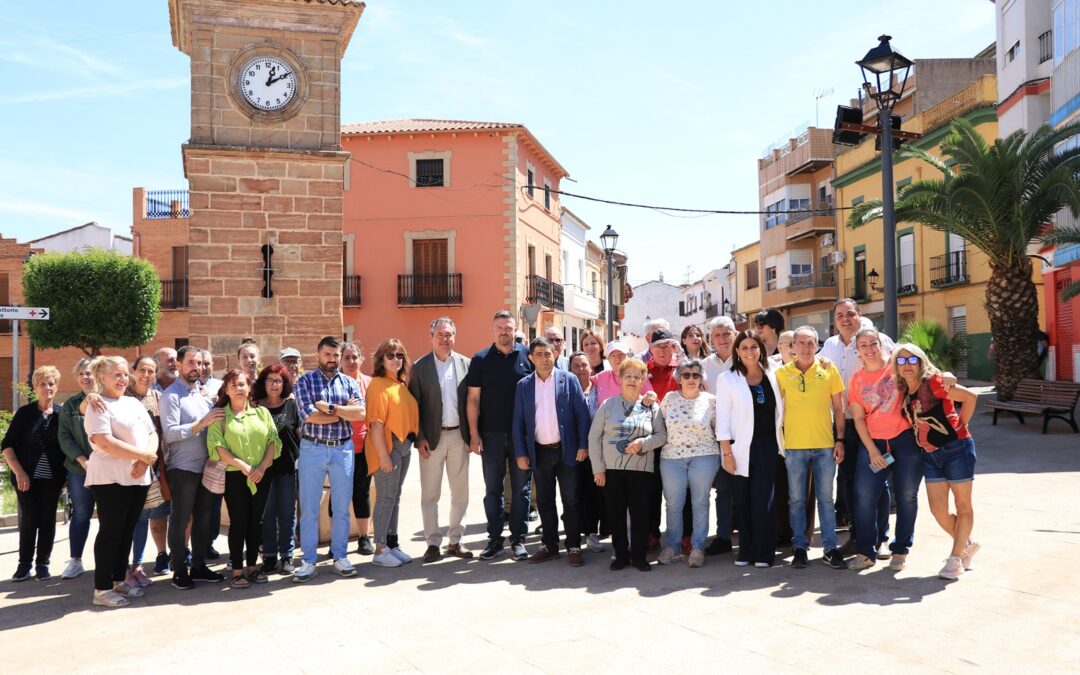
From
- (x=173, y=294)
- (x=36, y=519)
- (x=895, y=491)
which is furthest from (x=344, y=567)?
(x=173, y=294)

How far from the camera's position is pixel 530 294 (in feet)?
98.9

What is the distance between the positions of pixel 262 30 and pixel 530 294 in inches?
849

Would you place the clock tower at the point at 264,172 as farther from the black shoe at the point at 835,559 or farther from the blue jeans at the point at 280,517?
the black shoe at the point at 835,559

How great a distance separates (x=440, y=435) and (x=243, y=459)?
145cm

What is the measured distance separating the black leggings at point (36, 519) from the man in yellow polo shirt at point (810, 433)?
207 inches

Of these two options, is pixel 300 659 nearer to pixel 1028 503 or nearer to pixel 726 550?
pixel 726 550

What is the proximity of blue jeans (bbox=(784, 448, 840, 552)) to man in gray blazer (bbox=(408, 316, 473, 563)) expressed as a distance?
234 cm

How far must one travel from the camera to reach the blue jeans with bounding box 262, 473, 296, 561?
20.1 ft

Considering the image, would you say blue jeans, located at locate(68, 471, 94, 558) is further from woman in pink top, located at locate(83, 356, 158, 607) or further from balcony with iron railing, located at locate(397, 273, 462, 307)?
balcony with iron railing, located at locate(397, 273, 462, 307)

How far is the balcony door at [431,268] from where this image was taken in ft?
93.7

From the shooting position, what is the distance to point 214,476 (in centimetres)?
582

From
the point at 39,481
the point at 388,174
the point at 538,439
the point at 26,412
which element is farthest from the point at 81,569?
the point at 388,174

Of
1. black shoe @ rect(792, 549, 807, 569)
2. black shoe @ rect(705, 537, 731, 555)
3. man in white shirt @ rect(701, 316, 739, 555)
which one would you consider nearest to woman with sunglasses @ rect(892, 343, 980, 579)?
black shoe @ rect(792, 549, 807, 569)

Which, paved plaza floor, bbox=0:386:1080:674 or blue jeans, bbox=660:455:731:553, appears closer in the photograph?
paved plaza floor, bbox=0:386:1080:674
